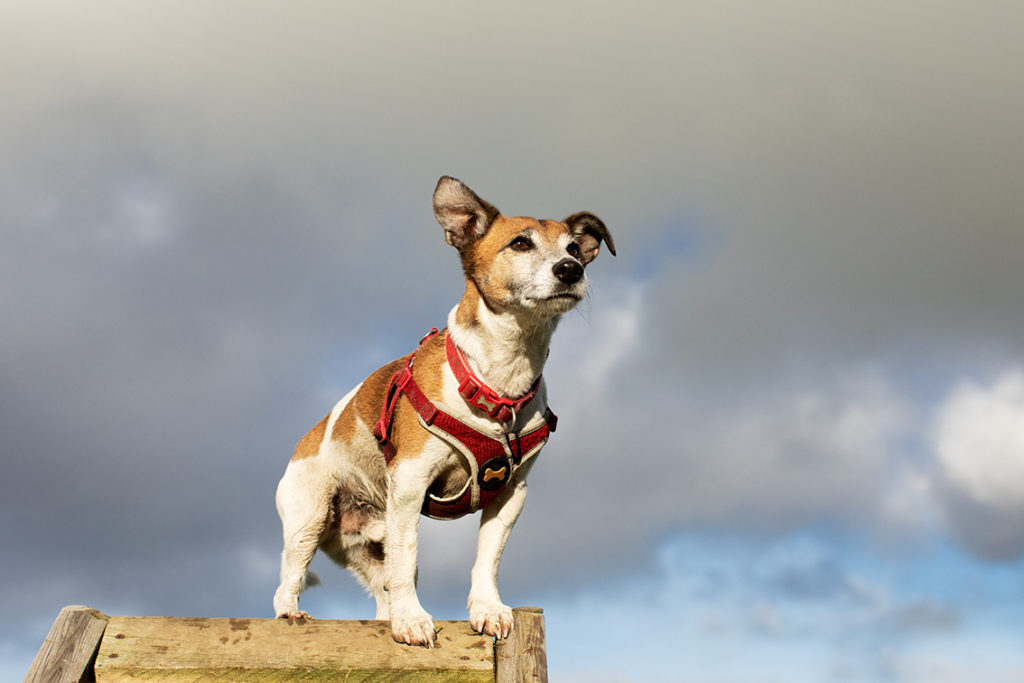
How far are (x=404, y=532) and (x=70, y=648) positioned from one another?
7.71ft

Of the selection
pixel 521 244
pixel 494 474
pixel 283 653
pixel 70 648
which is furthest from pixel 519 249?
pixel 70 648

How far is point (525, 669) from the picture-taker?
5.92 metres

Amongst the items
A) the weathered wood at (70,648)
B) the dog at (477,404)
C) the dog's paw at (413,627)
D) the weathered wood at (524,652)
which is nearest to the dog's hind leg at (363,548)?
the dog at (477,404)

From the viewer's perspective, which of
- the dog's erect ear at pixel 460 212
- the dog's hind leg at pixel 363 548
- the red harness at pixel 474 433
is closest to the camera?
the red harness at pixel 474 433

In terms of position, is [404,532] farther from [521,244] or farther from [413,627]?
[521,244]

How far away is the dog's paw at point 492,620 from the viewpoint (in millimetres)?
6105

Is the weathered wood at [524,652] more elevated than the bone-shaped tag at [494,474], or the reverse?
the bone-shaped tag at [494,474]

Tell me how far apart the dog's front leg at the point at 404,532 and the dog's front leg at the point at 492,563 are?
377 millimetres

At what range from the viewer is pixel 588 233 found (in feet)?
24.6

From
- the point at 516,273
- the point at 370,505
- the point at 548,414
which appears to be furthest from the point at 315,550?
the point at 516,273

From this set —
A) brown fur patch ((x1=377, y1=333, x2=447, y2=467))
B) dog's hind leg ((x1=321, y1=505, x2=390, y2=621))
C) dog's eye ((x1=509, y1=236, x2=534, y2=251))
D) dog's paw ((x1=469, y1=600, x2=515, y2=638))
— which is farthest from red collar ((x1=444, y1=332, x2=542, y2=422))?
dog's hind leg ((x1=321, y1=505, x2=390, y2=621))

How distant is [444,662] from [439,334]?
2552 millimetres

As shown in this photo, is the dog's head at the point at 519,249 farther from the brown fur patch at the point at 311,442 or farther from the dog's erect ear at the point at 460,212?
the brown fur patch at the point at 311,442

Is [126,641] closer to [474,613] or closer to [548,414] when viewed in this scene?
[474,613]
